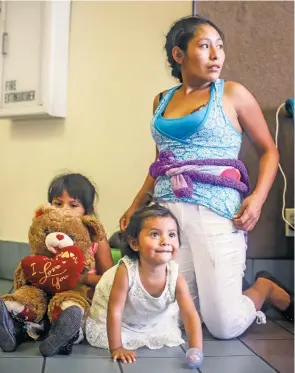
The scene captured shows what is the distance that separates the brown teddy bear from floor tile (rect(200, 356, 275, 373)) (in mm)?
292

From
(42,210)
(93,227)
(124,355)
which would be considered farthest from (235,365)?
(42,210)

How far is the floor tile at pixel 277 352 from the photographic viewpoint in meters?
1.06

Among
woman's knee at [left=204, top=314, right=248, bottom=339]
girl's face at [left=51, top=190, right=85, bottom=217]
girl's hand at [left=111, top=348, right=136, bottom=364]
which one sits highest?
girl's face at [left=51, top=190, right=85, bottom=217]

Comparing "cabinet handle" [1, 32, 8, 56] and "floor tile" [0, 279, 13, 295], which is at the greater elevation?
"cabinet handle" [1, 32, 8, 56]

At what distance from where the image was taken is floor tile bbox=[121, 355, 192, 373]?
100 centimetres

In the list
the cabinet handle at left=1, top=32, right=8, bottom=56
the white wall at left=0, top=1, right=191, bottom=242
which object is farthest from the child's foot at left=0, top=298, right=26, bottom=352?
the cabinet handle at left=1, top=32, right=8, bottom=56

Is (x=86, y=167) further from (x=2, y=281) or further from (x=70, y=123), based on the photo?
(x=2, y=281)

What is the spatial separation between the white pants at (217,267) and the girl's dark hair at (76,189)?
26 cm

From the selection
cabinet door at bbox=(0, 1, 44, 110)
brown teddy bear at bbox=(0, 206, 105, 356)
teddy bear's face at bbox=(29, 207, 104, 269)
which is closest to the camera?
brown teddy bear at bbox=(0, 206, 105, 356)

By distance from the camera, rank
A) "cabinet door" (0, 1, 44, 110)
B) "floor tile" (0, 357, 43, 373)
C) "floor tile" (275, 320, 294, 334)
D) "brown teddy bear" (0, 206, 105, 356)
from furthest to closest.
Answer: "cabinet door" (0, 1, 44, 110), "floor tile" (275, 320, 294, 334), "brown teddy bear" (0, 206, 105, 356), "floor tile" (0, 357, 43, 373)

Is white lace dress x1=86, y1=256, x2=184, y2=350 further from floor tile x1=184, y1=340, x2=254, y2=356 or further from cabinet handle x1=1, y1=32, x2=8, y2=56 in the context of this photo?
cabinet handle x1=1, y1=32, x2=8, y2=56

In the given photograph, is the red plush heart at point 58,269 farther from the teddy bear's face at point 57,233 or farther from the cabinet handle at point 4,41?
the cabinet handle at point 4,41

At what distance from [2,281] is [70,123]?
63 centimetres

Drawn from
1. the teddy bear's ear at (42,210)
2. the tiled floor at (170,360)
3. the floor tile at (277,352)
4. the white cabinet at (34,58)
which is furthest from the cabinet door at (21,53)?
the floor tile at (277,352)
